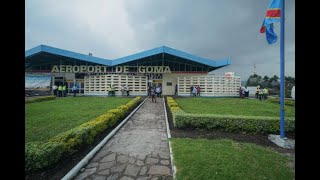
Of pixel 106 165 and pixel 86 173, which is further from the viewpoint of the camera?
pixel 106 165

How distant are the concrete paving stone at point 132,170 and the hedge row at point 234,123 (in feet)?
12.3

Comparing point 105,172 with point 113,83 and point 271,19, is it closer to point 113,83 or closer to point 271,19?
point 271,19

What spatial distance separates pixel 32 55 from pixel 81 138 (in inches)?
1004

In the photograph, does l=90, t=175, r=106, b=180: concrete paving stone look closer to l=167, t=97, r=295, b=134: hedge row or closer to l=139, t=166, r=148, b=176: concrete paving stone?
l=139, t=166, r=148, b=176: concrete paving stone

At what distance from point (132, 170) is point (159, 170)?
64 cm

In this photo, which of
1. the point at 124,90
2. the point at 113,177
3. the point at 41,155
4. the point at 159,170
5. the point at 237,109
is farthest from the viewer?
the point at 124,90

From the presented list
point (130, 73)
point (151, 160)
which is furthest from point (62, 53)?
point (151, 160)

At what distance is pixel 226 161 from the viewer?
4.77 m

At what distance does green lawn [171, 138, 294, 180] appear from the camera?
411cm
